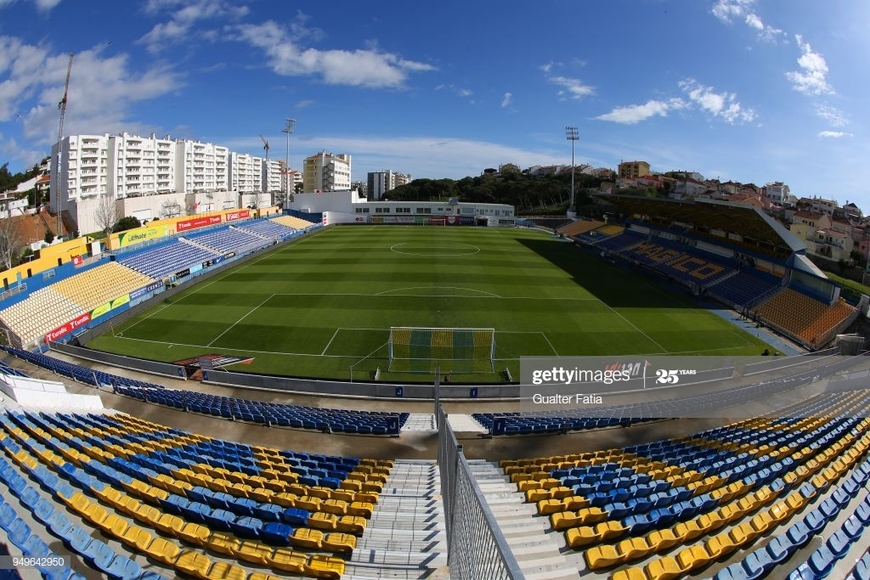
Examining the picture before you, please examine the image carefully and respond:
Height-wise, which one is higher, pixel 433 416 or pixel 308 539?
pixel 308 539

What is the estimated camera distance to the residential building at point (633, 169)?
166 metres

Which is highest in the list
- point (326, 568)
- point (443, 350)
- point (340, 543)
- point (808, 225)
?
point (808, 225)

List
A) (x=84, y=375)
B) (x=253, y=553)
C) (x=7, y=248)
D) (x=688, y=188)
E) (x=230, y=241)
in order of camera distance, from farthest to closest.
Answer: (x=688, y=188) < (x=230, y=241) < (x=7, y=248) < (x=84, y=375) < (x=253, y=553)

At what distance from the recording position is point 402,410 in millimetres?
19312

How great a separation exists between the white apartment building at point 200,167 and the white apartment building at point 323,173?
26.2 m

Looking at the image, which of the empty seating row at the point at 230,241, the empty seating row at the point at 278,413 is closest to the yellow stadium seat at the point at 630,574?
the empty seating row at the point at 278,413

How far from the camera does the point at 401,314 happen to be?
31.6 meters

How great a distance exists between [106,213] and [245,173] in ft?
233

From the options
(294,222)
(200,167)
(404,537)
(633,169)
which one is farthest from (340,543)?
(633,169)

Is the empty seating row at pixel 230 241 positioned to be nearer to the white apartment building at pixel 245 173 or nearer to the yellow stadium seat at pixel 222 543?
the yellow stadium seat at pixel 222 543

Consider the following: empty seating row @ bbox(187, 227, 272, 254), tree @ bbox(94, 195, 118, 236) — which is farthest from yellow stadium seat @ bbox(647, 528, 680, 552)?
tree @ bbox(94, 195, 118, 236)

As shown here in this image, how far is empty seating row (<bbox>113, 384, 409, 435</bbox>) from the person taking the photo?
15.7 m

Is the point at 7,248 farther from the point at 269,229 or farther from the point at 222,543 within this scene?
the point at 222,543

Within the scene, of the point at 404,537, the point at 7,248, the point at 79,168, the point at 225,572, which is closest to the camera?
the point at 225,572
